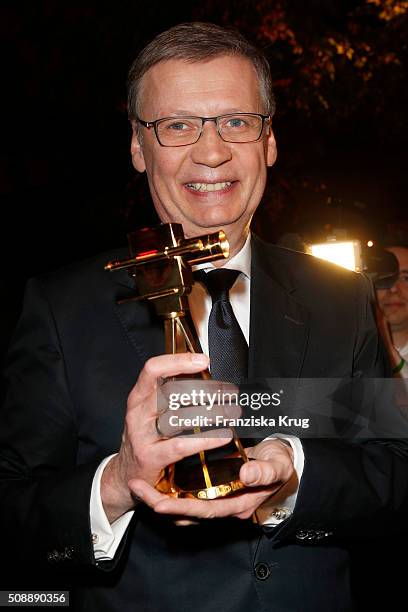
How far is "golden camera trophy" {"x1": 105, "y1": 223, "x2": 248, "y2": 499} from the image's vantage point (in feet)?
4.62

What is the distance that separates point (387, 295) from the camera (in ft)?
15.9

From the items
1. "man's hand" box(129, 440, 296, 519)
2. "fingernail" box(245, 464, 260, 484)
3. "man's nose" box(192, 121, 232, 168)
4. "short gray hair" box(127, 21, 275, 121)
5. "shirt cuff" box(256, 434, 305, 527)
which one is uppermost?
"short gray hair" box(127, 21, 275, 121)

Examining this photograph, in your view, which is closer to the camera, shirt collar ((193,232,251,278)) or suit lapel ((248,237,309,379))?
suit lapel ((248,237,309,379))

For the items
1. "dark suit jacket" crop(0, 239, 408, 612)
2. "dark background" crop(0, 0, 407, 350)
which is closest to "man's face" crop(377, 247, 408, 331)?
"dark background" crop(0, 0, 407, 350)

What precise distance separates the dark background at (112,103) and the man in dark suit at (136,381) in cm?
254

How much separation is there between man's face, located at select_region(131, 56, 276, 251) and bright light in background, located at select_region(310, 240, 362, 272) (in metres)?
2.13

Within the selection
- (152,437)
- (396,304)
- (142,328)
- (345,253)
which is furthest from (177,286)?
(396,304)

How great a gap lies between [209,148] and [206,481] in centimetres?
90

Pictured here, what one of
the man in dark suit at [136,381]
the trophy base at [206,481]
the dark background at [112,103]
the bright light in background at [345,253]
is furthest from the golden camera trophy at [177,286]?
the dark background at [112,103]

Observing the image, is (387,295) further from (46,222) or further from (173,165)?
(46,222)

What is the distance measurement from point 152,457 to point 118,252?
95cm

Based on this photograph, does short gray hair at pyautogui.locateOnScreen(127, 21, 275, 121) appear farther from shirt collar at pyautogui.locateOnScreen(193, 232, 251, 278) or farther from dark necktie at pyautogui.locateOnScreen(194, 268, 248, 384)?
dark necktie at pyautogui.locateOnScreen(194, 268, 248, 384)

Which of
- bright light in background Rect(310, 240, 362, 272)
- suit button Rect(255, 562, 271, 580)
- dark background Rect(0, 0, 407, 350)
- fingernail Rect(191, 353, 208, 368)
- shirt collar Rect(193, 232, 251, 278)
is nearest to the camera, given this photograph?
fingernail Rect(191, 353, 208, 368)

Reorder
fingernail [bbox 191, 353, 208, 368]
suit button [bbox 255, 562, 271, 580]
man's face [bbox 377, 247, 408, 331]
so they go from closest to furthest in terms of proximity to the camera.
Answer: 1. fingernail [bbox 191, 353, 208, 368]
2. suit button [bbox 255, 562, 271, 580]
3. man's face [bbox 377, 247, 408, 331]
